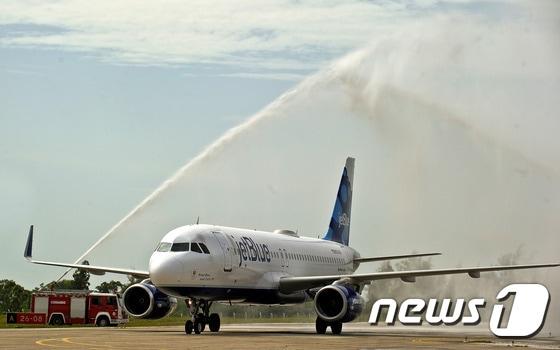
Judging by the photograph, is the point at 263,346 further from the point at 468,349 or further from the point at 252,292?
the point at 252,292

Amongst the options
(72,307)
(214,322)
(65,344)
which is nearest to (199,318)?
(214,322)

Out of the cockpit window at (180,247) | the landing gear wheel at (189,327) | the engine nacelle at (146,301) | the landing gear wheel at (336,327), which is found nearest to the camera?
the landing gear wheel at (189,327)

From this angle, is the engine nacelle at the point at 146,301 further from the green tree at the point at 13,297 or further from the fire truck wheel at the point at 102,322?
the green tree at the point at 13,297

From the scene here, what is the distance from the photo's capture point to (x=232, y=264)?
160ft

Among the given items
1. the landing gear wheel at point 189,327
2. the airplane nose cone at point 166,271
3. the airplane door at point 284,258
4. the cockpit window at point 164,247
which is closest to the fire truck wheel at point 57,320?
the airplane door at point 284,258

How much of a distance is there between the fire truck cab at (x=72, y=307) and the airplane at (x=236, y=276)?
9092 millimetres

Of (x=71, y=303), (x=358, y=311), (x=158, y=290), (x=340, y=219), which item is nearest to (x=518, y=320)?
(x=358, y=311)

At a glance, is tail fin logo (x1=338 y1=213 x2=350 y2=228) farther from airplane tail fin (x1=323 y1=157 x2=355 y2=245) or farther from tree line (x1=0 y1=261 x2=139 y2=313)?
tree line (x1=0 y1=261 x2=139 y2=313)

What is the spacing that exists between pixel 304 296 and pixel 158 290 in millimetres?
8258

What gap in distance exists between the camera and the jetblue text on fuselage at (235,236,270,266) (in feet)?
165

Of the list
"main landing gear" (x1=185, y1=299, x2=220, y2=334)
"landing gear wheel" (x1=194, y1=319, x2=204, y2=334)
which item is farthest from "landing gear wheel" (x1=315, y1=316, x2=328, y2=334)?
"landing gear wheel" (x1=194, y1=319, x2=204, y2=334)

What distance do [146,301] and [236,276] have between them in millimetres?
4683

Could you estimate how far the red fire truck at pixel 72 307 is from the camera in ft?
208

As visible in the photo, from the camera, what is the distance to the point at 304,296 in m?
55.3
